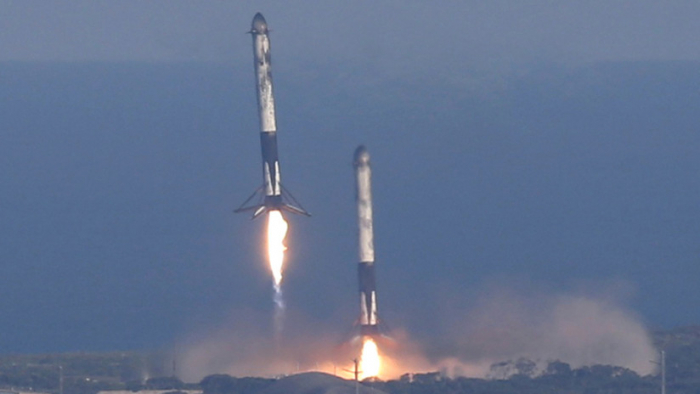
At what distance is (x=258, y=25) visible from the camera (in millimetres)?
123938

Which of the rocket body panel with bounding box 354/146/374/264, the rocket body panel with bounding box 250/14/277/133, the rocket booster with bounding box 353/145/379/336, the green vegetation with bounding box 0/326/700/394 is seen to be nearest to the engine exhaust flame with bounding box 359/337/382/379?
the rocket booster with bounding box 353/145/379/336

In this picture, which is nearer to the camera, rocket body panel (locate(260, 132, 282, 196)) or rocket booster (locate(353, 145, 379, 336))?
rocket body panel (locate(260, 132, 282, 196))

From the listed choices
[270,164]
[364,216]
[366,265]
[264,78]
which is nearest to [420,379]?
[366,265]

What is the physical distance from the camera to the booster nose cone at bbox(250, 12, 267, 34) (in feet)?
406

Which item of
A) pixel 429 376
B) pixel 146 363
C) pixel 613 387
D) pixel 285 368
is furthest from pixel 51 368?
pixel 613 387

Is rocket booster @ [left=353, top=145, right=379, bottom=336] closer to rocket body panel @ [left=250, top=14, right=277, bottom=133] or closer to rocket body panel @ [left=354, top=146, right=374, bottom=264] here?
rocket body panel @ [left=354, top=146, right=374, bottom=264]

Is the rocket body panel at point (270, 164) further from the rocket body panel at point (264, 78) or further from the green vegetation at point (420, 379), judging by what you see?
the green vegetation at point (420, 379)

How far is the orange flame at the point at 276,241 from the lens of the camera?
421 feet

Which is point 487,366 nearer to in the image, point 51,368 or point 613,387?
point 613,387

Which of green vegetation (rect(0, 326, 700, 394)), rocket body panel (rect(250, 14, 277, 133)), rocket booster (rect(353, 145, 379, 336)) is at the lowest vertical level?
green vegetation (rect(0, 326, 700, 394))

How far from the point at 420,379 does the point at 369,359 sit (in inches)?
136

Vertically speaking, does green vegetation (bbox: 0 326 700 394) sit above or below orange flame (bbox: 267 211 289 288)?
below

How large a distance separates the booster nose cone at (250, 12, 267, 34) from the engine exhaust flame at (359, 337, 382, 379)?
20.7 meters


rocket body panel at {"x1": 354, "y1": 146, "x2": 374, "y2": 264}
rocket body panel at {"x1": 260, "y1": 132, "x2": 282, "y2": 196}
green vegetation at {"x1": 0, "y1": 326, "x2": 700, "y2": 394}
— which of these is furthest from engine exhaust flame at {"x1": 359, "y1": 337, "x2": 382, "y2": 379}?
rocket body panel at {"x1": 260, "y1": 132, "x2": 282, "y2": 196}
